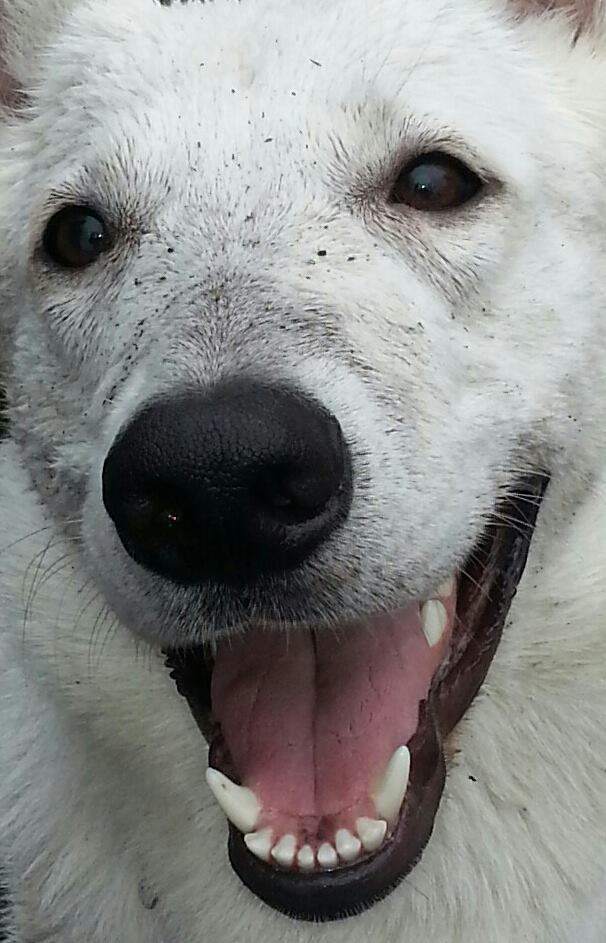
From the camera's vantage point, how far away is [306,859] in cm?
209

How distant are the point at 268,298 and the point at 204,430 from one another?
35 cm

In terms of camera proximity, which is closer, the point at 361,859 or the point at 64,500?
the point at 361,859

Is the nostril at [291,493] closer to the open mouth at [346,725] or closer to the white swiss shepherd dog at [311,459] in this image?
the white swiss shepherd dog at [311,459]

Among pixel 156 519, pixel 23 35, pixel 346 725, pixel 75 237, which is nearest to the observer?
pixel 156 519

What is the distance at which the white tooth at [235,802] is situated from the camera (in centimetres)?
212

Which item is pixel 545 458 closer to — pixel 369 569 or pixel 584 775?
pixel 369 569

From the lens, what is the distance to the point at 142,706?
273cm

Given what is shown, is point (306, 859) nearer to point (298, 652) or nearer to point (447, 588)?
point (298, 652)

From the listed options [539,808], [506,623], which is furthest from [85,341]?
[539,808]

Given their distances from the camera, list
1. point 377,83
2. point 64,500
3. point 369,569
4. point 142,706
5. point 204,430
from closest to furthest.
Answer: point 204,430 → point 369,569 → point 377,83 → point 64,500 → point 142,706

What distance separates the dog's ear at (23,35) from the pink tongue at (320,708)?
59.8 inches

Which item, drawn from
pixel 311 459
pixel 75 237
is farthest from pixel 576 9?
pixel 311 459

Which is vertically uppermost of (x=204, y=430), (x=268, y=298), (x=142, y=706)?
(x=268, y=298)

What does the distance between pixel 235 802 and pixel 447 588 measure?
1.88ft
